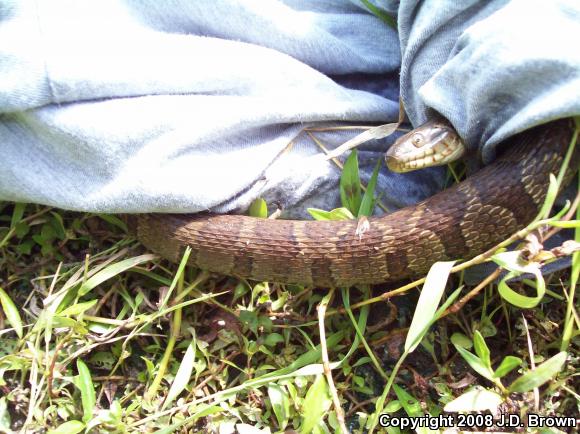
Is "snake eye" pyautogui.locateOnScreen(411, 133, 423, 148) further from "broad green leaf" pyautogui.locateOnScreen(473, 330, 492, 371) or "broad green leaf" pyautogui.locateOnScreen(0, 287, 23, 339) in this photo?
"broad green leaf" pyautogui.locateOnScreen(0, 287, 23, 339)

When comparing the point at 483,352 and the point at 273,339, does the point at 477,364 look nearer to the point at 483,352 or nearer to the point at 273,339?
the point at 483,352

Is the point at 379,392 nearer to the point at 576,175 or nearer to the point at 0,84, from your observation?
the point at 576,175

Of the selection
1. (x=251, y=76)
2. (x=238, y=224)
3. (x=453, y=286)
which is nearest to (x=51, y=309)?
(x=238, y=224)

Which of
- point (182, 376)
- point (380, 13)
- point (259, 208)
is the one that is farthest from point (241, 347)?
point (380, 13)

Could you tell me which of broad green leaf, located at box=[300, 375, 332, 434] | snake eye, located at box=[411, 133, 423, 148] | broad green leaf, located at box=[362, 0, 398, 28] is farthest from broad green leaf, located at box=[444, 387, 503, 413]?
broad green leaf, located at box=[362, 0, 398, 28]

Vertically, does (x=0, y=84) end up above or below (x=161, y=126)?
above

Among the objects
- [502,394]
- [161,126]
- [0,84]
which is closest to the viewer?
[502,394]

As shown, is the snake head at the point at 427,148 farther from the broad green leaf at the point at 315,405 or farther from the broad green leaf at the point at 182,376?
the broad green leaf at the point at 182,376
